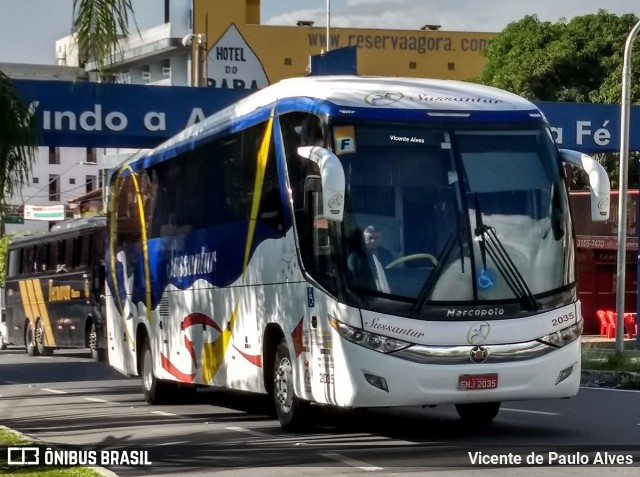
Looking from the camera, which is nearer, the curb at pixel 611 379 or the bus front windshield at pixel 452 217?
the bus front windshield at pixel 452 217

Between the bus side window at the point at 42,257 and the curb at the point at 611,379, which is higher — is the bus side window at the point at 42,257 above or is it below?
above

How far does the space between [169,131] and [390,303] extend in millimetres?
13287

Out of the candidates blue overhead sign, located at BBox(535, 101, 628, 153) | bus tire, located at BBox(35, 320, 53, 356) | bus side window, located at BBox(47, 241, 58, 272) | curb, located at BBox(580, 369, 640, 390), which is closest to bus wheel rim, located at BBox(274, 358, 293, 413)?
curb, located at BBox(580, 369, 640, 390)

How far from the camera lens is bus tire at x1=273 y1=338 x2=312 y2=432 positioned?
1405 centimetres

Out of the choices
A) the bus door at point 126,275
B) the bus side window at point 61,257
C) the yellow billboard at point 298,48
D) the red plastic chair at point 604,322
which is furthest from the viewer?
the yellow billboard at point 298,48

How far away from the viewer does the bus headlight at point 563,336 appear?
12.9 metres

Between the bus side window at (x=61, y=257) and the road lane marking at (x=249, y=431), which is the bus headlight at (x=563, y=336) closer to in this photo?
the road lane marking at (x=249, y=431)

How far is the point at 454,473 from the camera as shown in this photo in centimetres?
1075

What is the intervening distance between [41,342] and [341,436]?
90.1ft

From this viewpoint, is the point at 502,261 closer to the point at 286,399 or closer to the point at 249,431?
the point at 286,399

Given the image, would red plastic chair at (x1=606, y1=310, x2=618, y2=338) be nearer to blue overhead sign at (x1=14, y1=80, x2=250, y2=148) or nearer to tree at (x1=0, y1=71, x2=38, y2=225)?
blue overhead sign at (x1=14, y1=80, x2=250, y2=148)

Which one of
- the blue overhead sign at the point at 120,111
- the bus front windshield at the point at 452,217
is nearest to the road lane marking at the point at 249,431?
the bus front windshield at the point at 452,217

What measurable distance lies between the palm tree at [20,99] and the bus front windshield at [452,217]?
2.69 meters

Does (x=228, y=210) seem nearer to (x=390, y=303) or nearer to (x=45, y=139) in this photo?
(x=390, y=303)
